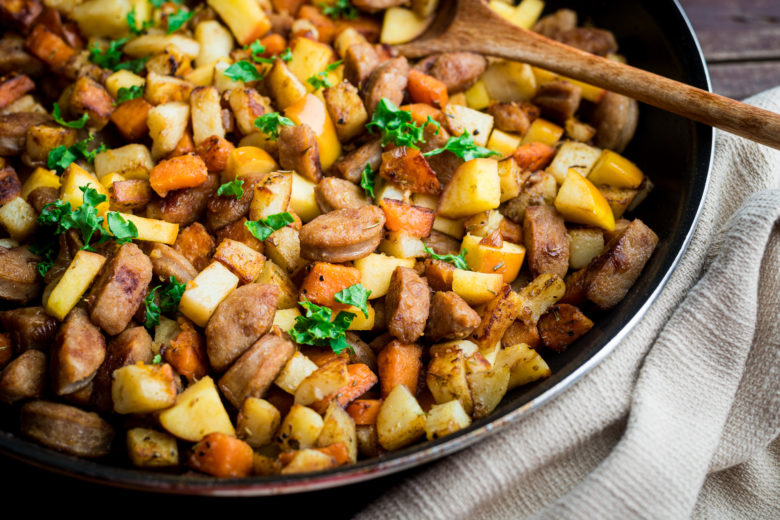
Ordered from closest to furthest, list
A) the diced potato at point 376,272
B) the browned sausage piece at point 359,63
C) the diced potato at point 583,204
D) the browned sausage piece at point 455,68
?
the diced potato at point 376,272, the diced potato at point 583,204, the browned sausage piece at point 359,63, the browned sausage piece at point 455,68

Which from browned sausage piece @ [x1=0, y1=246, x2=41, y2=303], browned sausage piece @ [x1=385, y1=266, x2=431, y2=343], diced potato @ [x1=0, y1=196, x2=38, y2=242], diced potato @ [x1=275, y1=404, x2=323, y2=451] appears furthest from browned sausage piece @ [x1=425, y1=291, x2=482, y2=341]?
diced potato @ [x1=0, y1=196, x2=38, y2=242]

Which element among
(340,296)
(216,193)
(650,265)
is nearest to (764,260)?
(650,265)

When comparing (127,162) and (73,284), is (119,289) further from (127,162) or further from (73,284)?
(127,162)

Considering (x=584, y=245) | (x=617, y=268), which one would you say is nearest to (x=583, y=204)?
(x=584, y=245)

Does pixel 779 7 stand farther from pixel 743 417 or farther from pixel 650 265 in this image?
pixel 743 417

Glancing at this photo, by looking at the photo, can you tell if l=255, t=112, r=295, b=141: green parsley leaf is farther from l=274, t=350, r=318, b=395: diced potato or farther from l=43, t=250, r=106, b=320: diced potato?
l=274, t=350, r=318, b=395: diced potato

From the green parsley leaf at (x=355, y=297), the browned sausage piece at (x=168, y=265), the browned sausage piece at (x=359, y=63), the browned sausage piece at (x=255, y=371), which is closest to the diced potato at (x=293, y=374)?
the browned sausage piece at (x=255, y=371)

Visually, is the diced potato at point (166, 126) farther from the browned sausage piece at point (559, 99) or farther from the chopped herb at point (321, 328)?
the browned sausage piece at point (559, 99)
